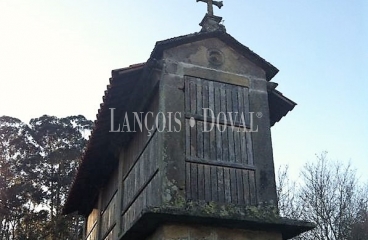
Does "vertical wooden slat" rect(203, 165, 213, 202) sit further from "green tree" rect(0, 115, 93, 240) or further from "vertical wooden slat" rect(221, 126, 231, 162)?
"green tree" rect(0, 115, 93, 240)

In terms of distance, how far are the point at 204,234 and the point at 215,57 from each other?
8.90 feet

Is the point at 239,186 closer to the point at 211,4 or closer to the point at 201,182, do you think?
the point at 201,182

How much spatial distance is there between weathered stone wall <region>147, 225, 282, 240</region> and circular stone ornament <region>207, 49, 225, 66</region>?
8.30 feet

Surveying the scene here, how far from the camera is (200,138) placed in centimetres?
623

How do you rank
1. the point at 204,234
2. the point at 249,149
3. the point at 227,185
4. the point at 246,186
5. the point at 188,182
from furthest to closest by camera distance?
the point at 249,149 < the point at 246,186 < the point at 227,185 < the point at 188,182 < the point at 204,234

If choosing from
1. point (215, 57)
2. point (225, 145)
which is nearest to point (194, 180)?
point (225, 145)

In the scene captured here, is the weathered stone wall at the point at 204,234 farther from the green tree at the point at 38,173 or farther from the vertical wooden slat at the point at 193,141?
the green tree at the point at 38,173

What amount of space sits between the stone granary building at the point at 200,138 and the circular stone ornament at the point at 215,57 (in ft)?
0.05

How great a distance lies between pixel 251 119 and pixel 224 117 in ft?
1.48

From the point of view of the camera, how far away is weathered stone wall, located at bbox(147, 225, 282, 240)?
5512 millimetres

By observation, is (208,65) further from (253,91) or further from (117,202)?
(117,202)

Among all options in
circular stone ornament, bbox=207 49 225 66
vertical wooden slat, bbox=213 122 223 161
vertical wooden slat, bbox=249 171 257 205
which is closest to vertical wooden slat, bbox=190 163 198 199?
vertical wooden slat, bbox=213 122 223 161

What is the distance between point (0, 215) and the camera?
24047mm

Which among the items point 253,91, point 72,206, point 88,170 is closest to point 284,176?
point 72,206
